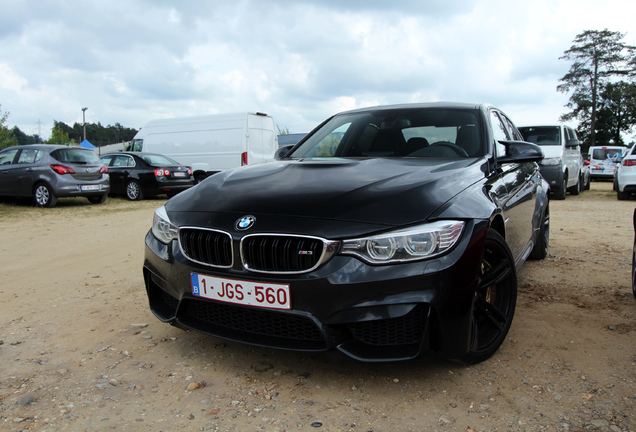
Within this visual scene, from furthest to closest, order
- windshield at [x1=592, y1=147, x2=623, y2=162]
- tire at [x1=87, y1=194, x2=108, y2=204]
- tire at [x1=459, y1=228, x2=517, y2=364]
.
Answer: windshield at [x1=592, y1=147, x2=623, y2=162] < tire at [x1=87, y1=194, x2=108, y2=204] < tire at [x1=459, y1=228, x2=517, y2=364]

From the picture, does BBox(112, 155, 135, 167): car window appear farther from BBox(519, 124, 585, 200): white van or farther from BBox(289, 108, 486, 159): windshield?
BBox(289, 108, 486, 159): windshield

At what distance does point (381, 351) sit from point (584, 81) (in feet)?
156

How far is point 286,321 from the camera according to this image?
2275mm

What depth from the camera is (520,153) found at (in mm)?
3316

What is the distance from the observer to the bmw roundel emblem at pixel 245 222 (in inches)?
→ 90.1

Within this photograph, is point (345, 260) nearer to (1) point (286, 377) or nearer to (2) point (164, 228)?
(1) point (286, 377)

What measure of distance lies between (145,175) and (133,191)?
0.59 m

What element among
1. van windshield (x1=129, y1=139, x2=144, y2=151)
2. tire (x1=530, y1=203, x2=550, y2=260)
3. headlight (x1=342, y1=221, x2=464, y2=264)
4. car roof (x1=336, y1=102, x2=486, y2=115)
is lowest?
tire (x1=530, y1=203, x2=550, y2=260)

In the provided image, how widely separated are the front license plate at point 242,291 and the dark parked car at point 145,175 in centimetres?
1175

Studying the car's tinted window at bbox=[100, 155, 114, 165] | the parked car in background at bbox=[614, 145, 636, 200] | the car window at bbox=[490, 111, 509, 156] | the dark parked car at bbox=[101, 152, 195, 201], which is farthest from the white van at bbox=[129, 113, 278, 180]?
the car window at bbox=[490, 111, 509, 156]

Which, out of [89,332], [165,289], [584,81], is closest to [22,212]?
[89,332]

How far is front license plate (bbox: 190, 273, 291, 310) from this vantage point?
2172 millimetres

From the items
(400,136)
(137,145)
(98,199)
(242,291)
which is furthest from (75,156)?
(242,291)

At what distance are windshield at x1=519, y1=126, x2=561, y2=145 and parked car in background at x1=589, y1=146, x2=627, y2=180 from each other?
432 inches
